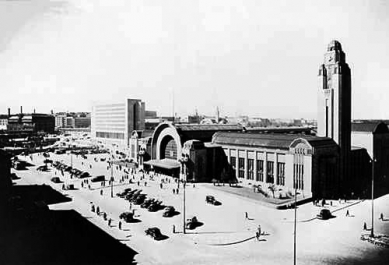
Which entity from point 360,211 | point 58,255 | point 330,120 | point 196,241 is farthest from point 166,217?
point 330,120

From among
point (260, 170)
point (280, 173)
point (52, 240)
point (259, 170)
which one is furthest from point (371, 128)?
point (52, 240)

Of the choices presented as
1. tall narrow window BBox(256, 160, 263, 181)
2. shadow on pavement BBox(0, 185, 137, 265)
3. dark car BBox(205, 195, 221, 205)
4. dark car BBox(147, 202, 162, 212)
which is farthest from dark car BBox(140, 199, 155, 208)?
tall narrow window BBox(256, 160, 263, 181)

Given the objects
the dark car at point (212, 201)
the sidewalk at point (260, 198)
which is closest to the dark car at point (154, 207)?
the dark car at point (212, 201)

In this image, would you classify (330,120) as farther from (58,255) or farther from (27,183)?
(27,183)

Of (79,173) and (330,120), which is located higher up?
(330,120)

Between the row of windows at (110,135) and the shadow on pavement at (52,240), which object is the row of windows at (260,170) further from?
the row of windows at (110,135)
